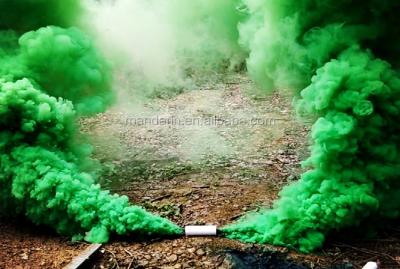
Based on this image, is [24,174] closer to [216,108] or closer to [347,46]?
[347,46]

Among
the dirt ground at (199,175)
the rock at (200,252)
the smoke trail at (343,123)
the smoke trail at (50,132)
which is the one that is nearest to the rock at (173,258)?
the dirt ground at (199,175)

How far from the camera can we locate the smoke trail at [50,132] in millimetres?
6762

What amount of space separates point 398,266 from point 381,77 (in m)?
2.19

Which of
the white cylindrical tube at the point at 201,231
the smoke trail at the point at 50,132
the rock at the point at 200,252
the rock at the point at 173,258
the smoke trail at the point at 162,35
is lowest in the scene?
the rock at the point at 173,258

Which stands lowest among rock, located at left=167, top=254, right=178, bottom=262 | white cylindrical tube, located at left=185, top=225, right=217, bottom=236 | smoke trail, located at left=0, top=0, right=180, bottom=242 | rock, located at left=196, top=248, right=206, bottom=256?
rock, located at left=167, top=254, right=178, bottom=262

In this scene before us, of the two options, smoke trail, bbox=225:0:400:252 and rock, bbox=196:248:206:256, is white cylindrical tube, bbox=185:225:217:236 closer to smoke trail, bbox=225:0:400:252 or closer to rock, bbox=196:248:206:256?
smoke trail, bbox=225:0:400:252

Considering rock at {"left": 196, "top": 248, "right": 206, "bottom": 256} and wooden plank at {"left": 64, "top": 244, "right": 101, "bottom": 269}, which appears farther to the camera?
rock at {"left": 196, "top": 248, "right": 206, "bottom": 256}

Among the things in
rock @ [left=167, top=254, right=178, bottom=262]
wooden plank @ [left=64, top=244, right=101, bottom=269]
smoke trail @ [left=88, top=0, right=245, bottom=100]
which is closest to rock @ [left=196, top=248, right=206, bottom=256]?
rock @ [left=167, top=254, right=178, bottom=262]

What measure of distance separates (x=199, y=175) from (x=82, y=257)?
286cm

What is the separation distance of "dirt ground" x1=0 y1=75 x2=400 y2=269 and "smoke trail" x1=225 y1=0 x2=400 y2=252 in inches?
13.4

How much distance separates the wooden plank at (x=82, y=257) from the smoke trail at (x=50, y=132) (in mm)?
138

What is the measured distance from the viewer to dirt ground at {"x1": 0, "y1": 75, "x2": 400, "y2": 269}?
21.6 ft

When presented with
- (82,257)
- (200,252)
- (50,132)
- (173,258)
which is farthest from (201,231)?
(50,132)

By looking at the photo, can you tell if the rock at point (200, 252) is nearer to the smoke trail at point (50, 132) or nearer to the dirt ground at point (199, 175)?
the dirt ground at point (199, 175)
